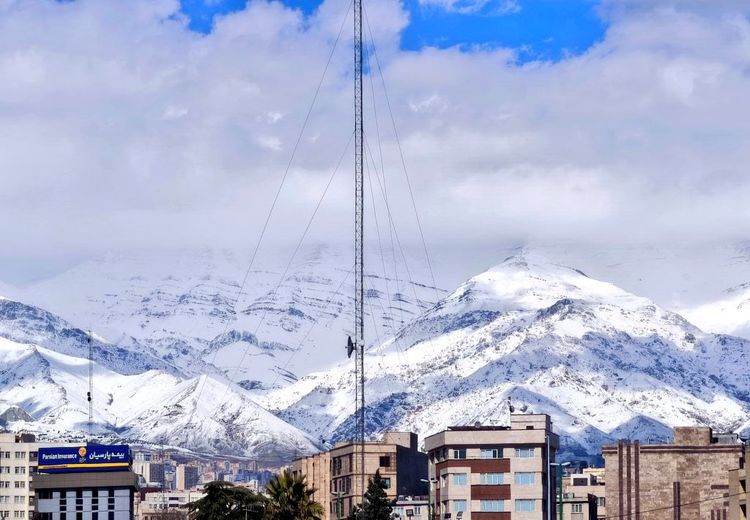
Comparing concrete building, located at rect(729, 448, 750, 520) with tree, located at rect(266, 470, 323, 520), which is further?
tree, located at rect(266, 470, 323, 520)

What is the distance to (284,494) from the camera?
→ 648ft

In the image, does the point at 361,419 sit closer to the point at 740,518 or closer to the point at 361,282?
the point at 361,282

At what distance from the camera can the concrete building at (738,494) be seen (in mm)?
185950

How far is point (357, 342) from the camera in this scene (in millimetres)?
198125

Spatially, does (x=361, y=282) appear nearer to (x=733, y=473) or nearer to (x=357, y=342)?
(x=357, y=342)

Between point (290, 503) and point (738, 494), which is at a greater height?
point (738, 494)

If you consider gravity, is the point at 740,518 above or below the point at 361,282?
below

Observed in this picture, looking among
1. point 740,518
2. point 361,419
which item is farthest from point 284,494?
point 740,518

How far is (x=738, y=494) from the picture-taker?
190750mm

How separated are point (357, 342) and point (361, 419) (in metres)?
6.81

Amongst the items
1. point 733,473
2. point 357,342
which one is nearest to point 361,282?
point 357,342

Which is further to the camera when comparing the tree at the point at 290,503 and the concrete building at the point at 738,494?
the tree at the point at 290,503

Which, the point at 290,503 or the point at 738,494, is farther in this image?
the point at 290,503

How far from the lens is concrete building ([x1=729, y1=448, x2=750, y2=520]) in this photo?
18595 cm
